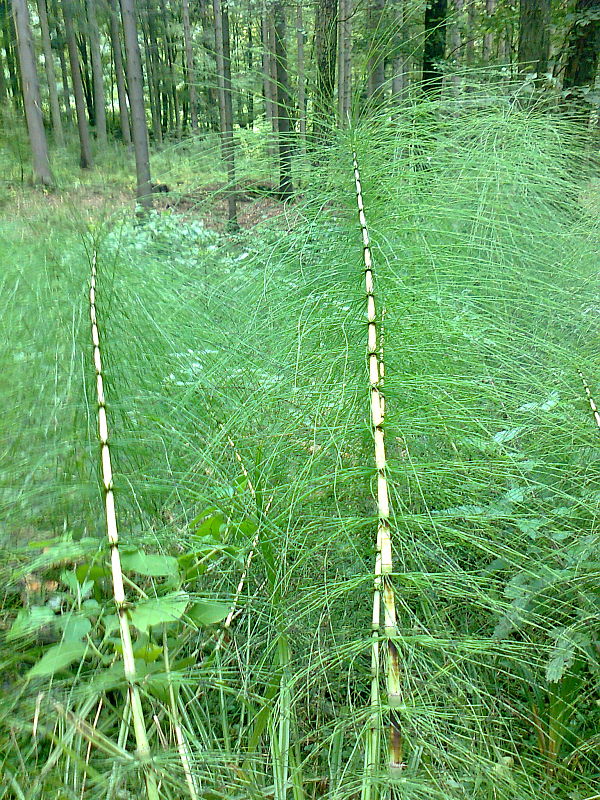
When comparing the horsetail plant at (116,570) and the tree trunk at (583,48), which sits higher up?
the tree trunk at (583,48)

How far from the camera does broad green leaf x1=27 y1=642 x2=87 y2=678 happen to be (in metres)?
0.92

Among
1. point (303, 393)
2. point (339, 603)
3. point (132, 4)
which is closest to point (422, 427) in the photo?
point (303, 393)

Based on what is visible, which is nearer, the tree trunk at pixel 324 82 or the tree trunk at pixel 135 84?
the tree trunk at pixel 324 82

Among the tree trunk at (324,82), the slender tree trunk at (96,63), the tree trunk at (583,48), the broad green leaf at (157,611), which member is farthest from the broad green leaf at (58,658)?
the slender tree trunk at (96,63)

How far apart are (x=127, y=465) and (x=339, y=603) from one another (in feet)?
1.48

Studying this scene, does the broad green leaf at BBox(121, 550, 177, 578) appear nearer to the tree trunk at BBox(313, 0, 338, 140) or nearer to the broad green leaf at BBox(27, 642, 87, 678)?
the broad green leaf at BBox(27, 642, 87, 678)

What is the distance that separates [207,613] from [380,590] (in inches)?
13.9

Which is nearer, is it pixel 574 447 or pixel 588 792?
pixel 588 792

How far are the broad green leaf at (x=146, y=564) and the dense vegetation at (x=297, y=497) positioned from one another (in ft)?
0.04

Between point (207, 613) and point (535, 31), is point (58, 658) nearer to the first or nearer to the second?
point (207, 613)

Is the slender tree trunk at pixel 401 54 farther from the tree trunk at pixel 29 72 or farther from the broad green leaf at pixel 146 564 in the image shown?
the tree trunk at pixel 29 72

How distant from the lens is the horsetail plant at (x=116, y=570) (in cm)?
77

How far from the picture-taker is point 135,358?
1.34m

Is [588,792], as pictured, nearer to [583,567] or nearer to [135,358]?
[583,567]
